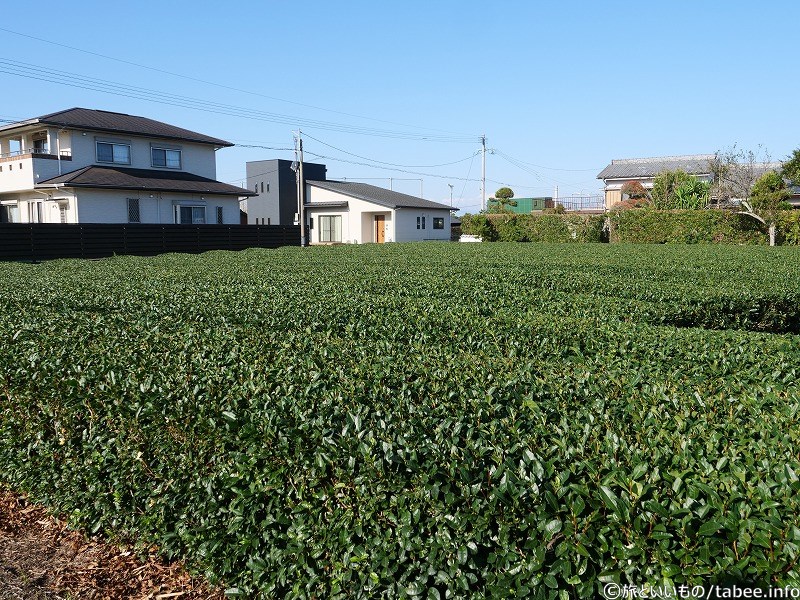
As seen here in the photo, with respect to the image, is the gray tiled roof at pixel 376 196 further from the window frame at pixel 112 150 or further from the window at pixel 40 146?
the window at pixel 40 146

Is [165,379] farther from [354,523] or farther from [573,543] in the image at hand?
[573,543]

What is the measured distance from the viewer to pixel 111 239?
86.4 feet

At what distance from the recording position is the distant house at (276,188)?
5000cm

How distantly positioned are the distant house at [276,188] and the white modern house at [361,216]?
16.8 ft

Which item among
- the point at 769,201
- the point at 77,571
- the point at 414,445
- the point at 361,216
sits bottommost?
the point at 77,571

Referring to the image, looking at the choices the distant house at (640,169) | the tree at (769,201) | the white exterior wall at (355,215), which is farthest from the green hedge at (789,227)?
the distant house at (640,169)

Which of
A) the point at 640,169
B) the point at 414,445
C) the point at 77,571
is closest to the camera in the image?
the point at 414,445

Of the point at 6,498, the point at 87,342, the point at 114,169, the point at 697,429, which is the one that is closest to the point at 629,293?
the point at 697,429

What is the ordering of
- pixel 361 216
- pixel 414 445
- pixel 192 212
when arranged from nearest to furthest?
pixel 414 445
pixel 192 212
pixel 361 216

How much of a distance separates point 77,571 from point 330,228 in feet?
136

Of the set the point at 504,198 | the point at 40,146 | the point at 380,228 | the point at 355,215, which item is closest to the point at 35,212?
the point at 40,146

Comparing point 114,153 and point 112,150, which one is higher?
point 112,150

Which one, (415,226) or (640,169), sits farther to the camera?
(640,169)

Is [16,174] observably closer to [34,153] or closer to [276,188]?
[34,153]
